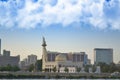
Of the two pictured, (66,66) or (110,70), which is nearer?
(110,70)

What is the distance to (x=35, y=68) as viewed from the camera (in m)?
169

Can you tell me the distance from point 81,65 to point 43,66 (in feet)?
78.2

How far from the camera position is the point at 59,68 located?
568ft

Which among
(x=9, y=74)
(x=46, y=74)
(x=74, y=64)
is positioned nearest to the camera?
(x=9, y=74)

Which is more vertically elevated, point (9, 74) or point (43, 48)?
point (43, 48)

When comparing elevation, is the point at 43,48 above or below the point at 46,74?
above

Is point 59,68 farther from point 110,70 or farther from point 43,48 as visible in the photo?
point 110,70

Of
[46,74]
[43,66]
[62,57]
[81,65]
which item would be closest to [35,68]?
[43,66]

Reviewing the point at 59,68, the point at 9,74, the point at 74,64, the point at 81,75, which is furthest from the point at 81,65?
the point at 9,74

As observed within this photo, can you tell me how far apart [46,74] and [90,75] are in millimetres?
14073

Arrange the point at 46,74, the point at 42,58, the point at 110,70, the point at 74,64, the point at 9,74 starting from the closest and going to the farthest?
1. the point at 9,74
2. the point at 46,74
3. the point at 110,70
4. the point at 42,58
5. the point at 74,64

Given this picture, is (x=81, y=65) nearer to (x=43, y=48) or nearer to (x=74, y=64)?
(x=74, y=64)

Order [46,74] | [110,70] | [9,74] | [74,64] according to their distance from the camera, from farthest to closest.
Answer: [74,64], [110,70], [46,74], [9,74]

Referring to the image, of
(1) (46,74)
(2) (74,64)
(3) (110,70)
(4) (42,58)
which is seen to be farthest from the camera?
(2) (74,64)
